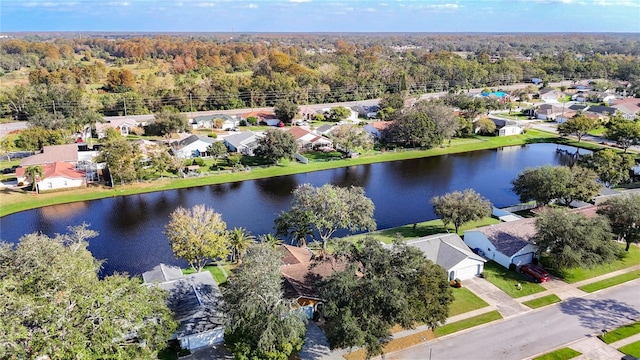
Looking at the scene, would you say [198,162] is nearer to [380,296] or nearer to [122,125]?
[122,125]

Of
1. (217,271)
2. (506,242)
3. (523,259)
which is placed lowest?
(217,271)

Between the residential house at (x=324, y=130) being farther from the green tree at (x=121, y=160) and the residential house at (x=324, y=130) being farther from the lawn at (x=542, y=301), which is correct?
the lawn at (x=542, y=301)

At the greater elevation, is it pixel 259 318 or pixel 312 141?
pixel 312 141

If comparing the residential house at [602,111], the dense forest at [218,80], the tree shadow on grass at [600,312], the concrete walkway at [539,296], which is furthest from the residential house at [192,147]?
the residential house at [602,111]

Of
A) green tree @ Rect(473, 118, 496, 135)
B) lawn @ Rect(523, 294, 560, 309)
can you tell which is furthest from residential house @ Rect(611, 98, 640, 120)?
lawn @ Rect(523, 294, 560, 309)

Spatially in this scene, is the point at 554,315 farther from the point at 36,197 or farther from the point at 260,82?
the point at 260,82

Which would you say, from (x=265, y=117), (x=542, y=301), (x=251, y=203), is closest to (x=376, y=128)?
(x=265, y=117)

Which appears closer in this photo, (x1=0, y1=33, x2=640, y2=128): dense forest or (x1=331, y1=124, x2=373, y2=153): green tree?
(x1=331, y1=124, x2=373, y2=153): green tree

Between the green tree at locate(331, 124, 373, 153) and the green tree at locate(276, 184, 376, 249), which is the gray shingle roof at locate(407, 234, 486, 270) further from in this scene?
the green tree at locate(331, 124, 373, 153)
